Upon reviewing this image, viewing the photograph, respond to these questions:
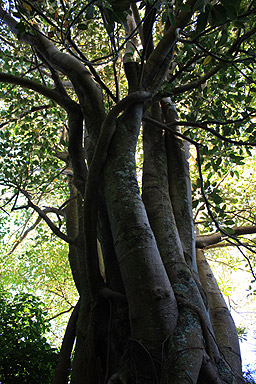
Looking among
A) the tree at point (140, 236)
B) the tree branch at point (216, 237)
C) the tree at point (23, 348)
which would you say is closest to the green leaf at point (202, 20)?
the tree at point (140, 236)

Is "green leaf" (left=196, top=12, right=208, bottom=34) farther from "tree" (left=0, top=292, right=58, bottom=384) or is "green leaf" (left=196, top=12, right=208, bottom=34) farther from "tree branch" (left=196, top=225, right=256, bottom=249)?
"tree" (left=0, top=292, right=58, bottom=384)

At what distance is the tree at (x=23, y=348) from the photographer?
3502 millimetres

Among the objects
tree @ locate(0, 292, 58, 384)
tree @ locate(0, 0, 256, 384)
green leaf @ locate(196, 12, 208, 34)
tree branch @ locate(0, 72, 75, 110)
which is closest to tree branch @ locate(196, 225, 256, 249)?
tree @ locate(0, 0, 256, 384)

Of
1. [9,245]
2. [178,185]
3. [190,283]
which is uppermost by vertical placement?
[9,245]

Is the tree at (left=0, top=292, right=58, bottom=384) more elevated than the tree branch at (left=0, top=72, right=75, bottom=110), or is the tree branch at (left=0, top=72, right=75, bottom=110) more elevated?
the tree branch at (left=0, top=72, right=75, bottom=110)

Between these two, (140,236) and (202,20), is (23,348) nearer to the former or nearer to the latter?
(140,236)

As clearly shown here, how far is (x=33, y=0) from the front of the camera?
12.1 feet

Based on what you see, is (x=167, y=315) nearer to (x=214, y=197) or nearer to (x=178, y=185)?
(x=178, y=185)

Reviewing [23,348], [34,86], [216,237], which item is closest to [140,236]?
[34,86]

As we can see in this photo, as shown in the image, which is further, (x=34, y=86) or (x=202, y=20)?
(x=34, y=86)

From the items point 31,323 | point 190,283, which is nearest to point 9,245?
point 31,323

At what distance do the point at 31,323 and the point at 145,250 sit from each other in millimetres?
2647

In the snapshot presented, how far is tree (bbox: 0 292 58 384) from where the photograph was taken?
11.5 ft

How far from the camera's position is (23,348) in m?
3.65
